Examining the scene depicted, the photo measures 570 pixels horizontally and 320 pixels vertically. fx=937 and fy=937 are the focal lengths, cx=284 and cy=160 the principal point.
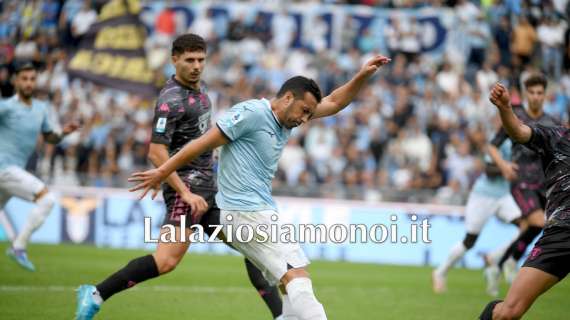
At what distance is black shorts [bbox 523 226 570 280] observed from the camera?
25.9 ft

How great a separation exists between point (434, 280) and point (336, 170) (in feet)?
28.8

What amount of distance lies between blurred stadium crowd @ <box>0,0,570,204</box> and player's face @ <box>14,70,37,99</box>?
747 centimetres

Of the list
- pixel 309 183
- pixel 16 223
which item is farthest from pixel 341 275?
pixel 16 223

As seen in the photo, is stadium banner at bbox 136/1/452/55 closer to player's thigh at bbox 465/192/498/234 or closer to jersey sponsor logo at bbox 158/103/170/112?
player's thigh at bbox 465/192/498/234

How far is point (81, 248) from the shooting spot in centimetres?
2058

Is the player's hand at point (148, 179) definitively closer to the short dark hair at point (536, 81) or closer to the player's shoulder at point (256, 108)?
the player's shoulder at point (256, 108)

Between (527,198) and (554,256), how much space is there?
661 centimetres

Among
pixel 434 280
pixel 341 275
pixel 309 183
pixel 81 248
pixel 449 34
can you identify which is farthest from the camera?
pixel 449 34

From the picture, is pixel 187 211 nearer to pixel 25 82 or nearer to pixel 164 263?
pixel 164 263

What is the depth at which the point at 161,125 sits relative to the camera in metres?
9.34

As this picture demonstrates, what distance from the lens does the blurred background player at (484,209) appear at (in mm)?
14664

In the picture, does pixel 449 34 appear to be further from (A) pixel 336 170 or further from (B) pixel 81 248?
(B) pixel 81 248

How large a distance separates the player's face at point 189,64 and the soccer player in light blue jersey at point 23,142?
17.5 feet

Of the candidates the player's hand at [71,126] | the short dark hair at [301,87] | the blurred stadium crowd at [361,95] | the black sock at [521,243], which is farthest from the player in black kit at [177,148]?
the blurred stadium crowd at [361,95]
